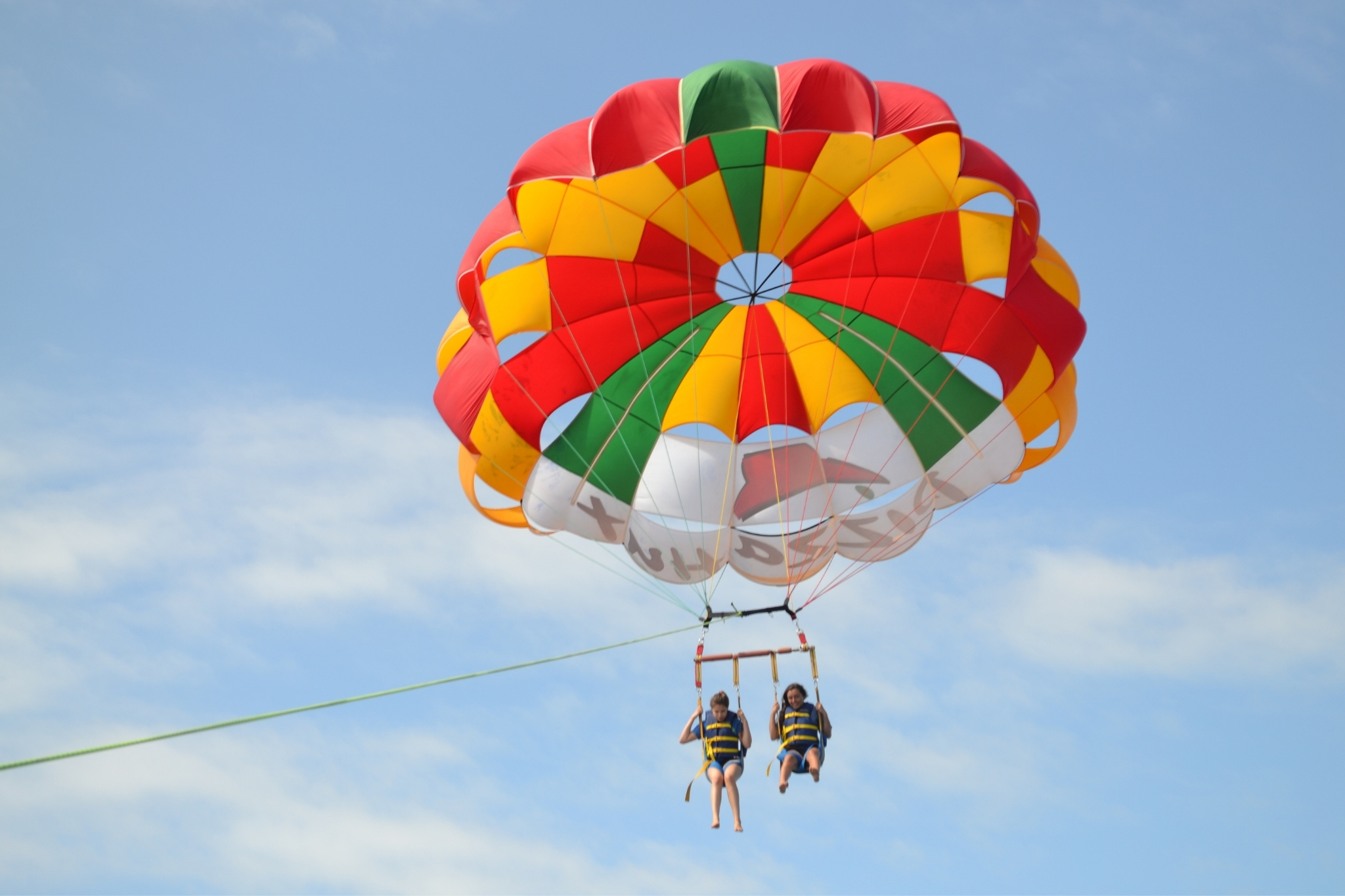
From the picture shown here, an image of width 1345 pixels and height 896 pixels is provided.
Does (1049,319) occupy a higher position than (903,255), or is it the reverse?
(903,255)

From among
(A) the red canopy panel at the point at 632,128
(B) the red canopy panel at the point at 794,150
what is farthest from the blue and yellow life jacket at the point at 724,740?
(B) the red canopy panel at the point at 794,150

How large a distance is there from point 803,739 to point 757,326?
333 centimetres

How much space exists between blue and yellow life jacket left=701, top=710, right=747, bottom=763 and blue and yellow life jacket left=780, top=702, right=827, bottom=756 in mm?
319

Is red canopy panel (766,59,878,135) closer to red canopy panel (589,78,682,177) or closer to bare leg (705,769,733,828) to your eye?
red canopy panel (589,78,682,177)

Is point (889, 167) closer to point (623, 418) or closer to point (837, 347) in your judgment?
point (837, 347)

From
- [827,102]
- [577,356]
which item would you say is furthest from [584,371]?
[827,102]

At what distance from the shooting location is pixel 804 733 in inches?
341

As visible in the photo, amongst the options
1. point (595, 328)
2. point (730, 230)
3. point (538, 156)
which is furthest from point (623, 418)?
point (538, 156)

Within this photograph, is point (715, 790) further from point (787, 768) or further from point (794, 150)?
point (794, 150)

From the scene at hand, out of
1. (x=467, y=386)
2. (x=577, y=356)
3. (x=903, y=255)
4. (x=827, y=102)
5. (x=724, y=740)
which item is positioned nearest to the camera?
(x=827, y=102)

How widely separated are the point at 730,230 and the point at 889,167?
1221mm

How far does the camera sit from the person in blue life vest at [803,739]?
8.63 m

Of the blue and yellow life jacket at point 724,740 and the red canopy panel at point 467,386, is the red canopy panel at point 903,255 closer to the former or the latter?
the red canopy panel at point 467,386

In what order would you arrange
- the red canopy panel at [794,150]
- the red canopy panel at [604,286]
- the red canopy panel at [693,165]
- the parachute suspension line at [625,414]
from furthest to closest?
1. the parachute suspension line at [625,414]
2. the red canopy panel at [604,286]
3. the red canopy panel at [693,165]
4. the red canopy panel at [794,150]
